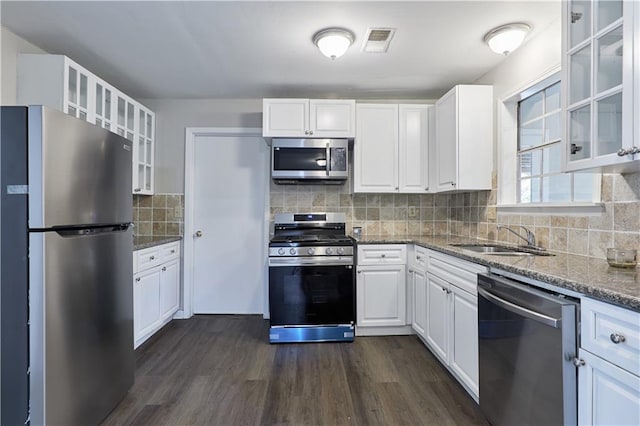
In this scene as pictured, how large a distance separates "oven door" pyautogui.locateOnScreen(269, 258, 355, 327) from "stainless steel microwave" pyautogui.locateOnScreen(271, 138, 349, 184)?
81 cm

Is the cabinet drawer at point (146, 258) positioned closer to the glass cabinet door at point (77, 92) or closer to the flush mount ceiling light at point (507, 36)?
the glass cabinet door at point (77, 92)

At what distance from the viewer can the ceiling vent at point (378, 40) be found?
6.97 feet

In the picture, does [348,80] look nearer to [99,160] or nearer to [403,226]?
[403,226]

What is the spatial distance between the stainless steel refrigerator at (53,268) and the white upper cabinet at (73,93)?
84 cm

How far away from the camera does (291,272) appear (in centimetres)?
276

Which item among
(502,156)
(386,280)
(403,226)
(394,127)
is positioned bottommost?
(386,280)

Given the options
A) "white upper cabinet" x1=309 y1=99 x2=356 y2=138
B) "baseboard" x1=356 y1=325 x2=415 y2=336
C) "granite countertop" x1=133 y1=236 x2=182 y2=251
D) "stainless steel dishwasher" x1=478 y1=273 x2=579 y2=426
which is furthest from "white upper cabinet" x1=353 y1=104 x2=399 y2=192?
"granite countertop" x1=133 y1=236 x2=182 y2=251

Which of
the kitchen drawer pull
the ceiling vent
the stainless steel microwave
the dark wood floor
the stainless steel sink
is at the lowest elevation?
the dark wood floor

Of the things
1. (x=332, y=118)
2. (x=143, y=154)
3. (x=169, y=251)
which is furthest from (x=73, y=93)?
(x=332, y=118)

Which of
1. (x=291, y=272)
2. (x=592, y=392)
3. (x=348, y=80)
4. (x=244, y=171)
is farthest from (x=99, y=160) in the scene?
(x=592, y=392)

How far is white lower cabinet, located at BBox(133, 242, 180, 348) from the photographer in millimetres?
2479

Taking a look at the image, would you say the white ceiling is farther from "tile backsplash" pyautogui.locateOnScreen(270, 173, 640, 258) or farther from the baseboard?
the baseboard

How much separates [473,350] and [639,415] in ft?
3.12

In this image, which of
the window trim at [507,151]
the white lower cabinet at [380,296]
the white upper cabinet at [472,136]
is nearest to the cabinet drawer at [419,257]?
the white lower cabinet at [380,296]
